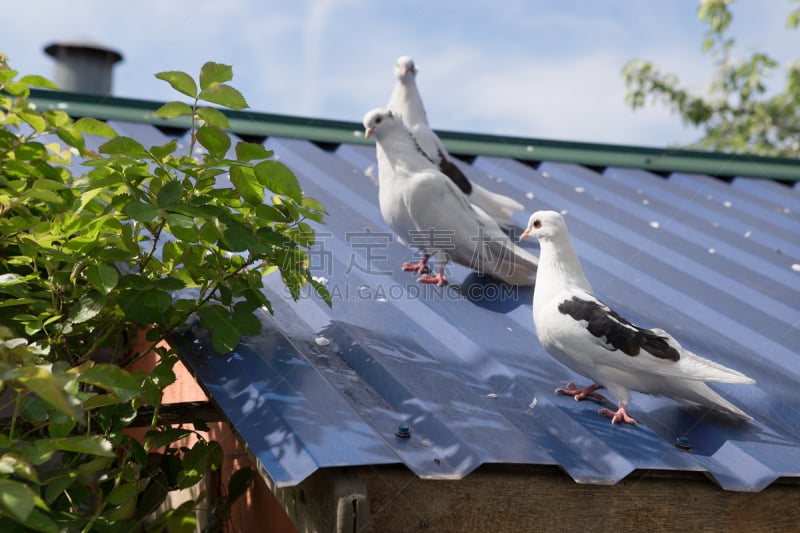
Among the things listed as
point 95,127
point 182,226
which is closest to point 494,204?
point 95,127

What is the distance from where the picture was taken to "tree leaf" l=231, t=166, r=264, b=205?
2.44 meters

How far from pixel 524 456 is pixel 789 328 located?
6.25 feet

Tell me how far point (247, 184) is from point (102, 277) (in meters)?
0.50

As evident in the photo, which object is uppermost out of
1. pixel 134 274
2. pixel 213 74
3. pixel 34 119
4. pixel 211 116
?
pixel 213 74

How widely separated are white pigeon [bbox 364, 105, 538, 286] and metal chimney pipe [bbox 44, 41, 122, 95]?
14800 mm

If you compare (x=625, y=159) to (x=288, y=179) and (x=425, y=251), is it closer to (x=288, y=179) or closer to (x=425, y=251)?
(x=425, y=251)

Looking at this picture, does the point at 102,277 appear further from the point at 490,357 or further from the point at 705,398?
the point at 705,398

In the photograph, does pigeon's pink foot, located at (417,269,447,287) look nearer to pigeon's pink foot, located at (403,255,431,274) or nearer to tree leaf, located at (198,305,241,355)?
pigeon's pink foot, located at (403,255,431,274)

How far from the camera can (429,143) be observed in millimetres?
4207

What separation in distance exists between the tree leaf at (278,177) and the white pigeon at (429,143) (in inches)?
65.6

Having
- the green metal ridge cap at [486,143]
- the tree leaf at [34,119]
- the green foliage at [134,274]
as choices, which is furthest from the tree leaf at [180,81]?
the green metal ridge cap at [486,143]

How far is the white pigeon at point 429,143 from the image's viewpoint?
4102mm

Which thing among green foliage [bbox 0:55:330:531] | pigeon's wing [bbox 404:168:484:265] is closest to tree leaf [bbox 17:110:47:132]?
green foliage [bbox 0:55:330:531]

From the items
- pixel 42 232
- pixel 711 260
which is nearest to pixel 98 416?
pixel 42 232
